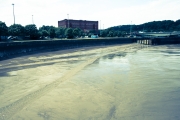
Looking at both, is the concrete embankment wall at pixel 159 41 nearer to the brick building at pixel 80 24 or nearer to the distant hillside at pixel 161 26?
the brick building at pixel 80 24

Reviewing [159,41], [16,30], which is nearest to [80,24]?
[159,41]

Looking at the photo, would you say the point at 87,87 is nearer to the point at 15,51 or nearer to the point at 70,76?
the point at 70,76

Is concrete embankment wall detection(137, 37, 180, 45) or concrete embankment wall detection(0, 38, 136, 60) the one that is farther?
concrete embankment wall detection(137, 37, 180, 45)

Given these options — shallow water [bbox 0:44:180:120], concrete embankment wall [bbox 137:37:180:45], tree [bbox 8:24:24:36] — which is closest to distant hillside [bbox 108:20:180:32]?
concrete embankment wall [bbox 137:37:180:45]

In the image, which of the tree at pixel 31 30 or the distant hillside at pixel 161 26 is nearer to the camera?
the tree at pixel 31 30

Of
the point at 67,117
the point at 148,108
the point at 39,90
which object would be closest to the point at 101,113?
the point at 67,117

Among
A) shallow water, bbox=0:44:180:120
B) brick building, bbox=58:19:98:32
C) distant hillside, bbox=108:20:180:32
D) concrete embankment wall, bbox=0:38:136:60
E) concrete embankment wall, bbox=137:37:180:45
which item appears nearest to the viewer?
shallow water, bbox=0:44:180:120

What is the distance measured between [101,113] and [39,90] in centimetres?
611

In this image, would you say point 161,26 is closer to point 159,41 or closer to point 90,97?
point 159,41

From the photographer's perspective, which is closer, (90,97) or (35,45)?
(90,97)

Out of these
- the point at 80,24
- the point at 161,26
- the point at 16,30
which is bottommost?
the point at 16,30

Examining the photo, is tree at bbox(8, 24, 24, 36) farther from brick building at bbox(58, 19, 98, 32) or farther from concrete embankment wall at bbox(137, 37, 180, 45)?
brick building at bbox(58, 19, 98, 32)

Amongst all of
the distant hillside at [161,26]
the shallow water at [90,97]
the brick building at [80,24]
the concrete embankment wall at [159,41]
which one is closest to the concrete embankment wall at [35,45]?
the shallow water at [90,97]

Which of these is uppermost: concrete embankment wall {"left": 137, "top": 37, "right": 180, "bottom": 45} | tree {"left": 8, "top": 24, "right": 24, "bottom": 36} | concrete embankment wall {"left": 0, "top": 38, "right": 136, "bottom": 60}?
tree {"left": 8, "top": 24, "right": 24, "bottom": 36}
